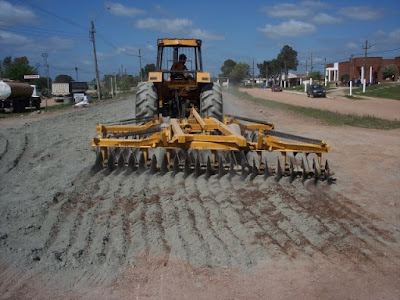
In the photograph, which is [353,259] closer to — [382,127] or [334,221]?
[334,221]

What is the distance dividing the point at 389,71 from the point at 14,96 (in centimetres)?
5185

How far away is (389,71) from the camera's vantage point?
5938 centimetres

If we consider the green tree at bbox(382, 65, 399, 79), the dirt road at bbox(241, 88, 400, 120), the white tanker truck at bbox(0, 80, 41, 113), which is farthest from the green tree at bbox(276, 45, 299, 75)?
the white tanker truck at bbox(0, 80, 41, 113)

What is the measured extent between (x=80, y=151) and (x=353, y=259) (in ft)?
19.2

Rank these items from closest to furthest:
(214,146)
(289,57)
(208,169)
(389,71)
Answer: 1. (214,146)
2. (208,169)
3. (389,71)
4. (289,57)

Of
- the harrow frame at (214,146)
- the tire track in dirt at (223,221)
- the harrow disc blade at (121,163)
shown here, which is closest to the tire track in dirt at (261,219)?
the tire track in dirt at (223,221)

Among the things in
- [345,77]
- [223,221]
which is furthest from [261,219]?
[345,77]

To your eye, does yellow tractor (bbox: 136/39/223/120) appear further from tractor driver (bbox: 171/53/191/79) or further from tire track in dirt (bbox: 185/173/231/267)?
tire track in dirt (bbox: 185/173/231/267)

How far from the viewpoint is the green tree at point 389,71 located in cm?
5894

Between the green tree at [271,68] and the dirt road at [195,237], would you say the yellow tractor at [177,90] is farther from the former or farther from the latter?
the green tree at [271,68]

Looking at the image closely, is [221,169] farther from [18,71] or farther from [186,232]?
[18,71]

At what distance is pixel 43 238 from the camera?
390cm

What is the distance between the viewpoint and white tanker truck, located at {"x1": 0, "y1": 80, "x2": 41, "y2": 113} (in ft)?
74.8

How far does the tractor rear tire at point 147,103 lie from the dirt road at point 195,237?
8.07 feet
